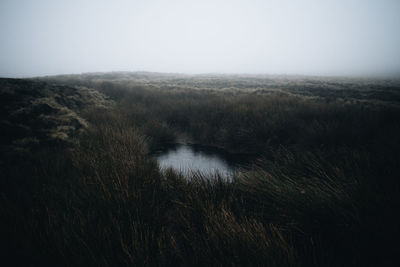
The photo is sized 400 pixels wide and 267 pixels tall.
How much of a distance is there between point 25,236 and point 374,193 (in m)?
3.09

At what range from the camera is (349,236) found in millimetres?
1547

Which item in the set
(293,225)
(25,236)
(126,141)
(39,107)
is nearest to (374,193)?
(293,225)

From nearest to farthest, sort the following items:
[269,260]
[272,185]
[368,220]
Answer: [269,260] → [368,220] → [272,185]

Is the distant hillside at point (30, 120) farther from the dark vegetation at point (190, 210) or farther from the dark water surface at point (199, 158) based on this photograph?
the dark water surface at point (199, 158)

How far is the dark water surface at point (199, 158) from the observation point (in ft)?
15.1

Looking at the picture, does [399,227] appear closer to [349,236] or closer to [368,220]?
[368,220]

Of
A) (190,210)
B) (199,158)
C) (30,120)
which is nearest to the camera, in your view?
(190,210)

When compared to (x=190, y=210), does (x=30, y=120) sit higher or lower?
higher

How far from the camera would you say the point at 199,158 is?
17.2ft

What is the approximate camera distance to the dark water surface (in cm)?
462

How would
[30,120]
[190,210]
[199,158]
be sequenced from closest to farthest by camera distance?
1. [190,210]
2. [30,120]
3. [199,158]

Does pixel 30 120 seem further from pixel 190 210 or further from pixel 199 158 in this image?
pixel 190 210

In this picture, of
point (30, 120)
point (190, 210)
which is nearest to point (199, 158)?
point (190, 210)

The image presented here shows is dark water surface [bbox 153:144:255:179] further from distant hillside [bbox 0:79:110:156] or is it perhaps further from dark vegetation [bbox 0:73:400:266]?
distant hillside [bbox 0:79:110:156]
